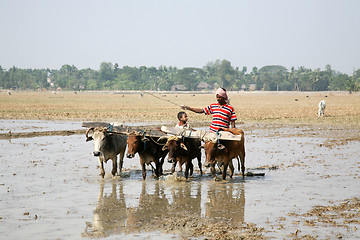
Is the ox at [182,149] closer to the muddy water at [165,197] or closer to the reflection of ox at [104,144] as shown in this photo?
the muddy water at [165,197]

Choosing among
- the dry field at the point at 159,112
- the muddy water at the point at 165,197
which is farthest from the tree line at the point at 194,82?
the muddy water at the point at 165,197

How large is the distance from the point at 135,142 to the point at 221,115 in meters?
2.16

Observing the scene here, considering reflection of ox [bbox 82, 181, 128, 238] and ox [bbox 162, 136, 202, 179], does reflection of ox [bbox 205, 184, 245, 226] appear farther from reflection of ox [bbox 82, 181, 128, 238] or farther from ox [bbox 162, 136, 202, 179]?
reflection of ox [bbox 82, 181, 128, 238]

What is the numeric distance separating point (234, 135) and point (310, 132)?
46.0ft

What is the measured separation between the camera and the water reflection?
7.76 meters

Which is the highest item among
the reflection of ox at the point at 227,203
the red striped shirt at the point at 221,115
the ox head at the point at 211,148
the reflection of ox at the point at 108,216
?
the red striped shirt at the point at 221,115

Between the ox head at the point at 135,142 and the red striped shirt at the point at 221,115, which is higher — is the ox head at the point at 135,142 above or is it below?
below

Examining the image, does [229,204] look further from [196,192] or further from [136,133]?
[136,133]

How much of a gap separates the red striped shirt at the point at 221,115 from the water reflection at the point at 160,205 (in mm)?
1403

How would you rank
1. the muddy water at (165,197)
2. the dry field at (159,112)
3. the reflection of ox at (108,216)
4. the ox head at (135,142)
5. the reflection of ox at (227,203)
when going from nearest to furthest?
the reflection of ox at (108,216) < the muddy water at (165,197) < the reflection of ox at (227,203) < the ox head at (135,142) < the dry field at (159,112)

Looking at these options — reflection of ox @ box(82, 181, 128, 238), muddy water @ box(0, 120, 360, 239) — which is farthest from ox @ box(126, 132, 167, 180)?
reflection of ox @ box(82, 181, 128, 238)

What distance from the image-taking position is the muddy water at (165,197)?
751 cm

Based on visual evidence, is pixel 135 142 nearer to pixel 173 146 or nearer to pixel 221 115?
pixel 173 146

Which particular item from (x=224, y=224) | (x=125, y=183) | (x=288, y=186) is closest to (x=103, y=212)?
(x=224, y=224)
